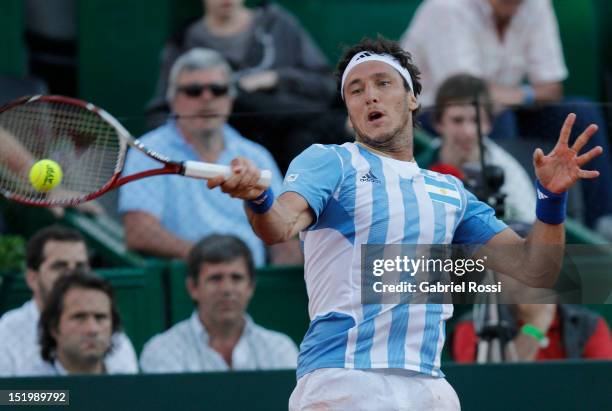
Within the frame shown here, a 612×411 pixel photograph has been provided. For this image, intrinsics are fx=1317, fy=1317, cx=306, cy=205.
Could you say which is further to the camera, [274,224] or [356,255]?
[356,255]

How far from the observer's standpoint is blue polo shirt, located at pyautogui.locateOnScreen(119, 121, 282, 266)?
22.0 feet

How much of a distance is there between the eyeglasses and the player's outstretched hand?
3.39 meters

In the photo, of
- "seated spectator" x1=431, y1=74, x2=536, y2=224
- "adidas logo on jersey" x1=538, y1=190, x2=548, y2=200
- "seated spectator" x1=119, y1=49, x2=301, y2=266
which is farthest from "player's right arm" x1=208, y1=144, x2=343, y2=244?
"seated spectator" x1=119, y1=49, x2=301, y2=266

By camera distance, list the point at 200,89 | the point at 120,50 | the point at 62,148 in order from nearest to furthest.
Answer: the point at 62,148, the point at 200,89, the point at 120,50

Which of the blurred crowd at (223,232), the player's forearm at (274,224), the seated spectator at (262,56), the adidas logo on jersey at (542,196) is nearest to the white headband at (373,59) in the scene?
the adidas logo on jersey at (542,196)

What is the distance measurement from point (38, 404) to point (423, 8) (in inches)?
154

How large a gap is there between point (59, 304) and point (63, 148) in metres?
0.88

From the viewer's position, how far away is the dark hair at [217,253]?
6.41 meters

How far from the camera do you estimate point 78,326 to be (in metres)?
6.24

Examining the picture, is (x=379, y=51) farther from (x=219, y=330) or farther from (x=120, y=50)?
(x=120, y=50)

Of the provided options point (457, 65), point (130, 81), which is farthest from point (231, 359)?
point (130, 81)

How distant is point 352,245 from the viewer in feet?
14.5

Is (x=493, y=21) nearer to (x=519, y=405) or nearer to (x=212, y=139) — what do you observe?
(x=212, y=139)

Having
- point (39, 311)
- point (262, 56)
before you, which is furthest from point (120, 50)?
point (39, 311)
